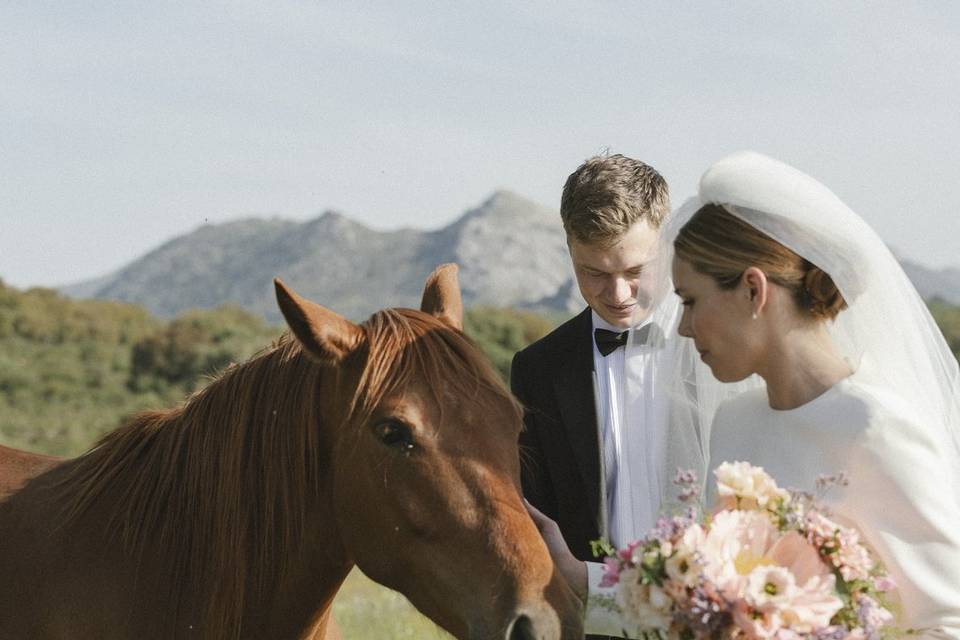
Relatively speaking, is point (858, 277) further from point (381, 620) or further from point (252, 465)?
point (381, 620)

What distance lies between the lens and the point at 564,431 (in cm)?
409

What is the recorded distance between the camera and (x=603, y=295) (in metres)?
4.11

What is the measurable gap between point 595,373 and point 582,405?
180mm

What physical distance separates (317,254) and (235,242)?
60.8 ft

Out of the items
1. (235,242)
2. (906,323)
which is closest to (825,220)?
(906,323)

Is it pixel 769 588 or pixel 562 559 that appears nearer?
pixel 769 588

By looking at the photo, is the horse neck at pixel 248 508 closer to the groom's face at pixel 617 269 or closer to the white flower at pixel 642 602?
the white flower at pixel 642 602

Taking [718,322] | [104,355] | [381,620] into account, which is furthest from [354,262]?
[718,322]

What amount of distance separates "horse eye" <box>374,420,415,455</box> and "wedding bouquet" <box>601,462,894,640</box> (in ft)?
2.33

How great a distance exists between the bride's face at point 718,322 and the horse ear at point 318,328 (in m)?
1.03

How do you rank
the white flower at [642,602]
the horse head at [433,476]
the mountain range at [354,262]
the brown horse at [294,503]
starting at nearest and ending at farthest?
the white flower at [642,602] < the horse head at [433,476] < the brown horse at [294,503] < the mountain range at [354,262]

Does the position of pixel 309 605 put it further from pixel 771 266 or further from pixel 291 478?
pixel 771 266

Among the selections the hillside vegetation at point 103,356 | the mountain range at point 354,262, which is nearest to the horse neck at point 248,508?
the hillside vegetation at point 103,356

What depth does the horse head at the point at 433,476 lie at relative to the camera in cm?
289
